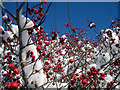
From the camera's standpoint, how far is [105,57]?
264cm

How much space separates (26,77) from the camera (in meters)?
1.16

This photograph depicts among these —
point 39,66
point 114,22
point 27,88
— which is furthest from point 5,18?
point 114,22

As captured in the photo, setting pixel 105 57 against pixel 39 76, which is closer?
pixel 39 76

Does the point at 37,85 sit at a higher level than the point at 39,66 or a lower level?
lower

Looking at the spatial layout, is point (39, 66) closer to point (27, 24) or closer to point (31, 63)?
point (31, 63)

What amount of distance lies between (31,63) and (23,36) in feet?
0.98

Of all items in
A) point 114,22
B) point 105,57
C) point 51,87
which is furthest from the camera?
point 114,22

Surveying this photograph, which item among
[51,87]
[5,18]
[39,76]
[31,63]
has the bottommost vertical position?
[51,87]

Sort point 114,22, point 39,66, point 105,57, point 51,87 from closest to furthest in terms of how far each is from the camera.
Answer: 1. point 39,66
2. point 51,87
3. point 105,57
4. point 114,22

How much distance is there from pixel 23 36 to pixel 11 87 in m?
0.53

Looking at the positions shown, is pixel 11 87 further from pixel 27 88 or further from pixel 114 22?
pixel 114 22

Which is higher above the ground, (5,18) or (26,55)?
(5,18)

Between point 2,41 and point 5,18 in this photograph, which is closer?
point 2,41

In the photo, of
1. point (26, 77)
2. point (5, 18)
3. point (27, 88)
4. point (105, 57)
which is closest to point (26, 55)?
point (26, 77)
